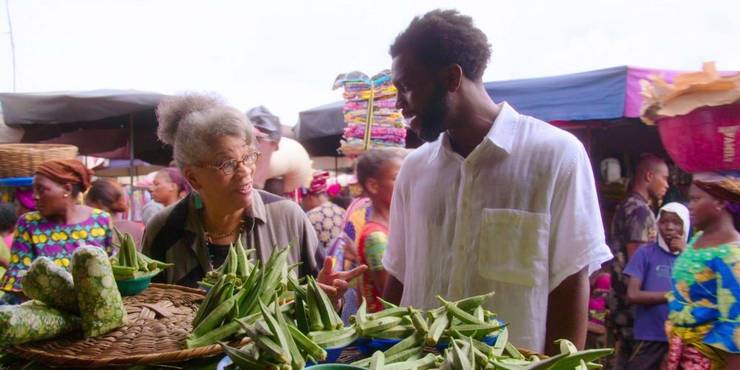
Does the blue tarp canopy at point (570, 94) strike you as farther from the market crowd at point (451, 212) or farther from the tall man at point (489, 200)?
the tall man at point (489, 200)

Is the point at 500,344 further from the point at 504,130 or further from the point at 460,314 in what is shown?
the point at 504,130

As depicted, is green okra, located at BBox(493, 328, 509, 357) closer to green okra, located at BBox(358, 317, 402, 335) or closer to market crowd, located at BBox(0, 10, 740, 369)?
green okra, located at BBox(358, 317, 402, 335)

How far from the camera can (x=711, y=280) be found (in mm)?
4012

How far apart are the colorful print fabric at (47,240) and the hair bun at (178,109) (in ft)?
8.18

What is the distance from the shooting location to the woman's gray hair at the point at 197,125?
280 centimetres

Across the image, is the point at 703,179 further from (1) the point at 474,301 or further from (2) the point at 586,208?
(1) the point at 474,301

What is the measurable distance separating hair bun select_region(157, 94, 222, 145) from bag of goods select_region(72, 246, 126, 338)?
1376 mm

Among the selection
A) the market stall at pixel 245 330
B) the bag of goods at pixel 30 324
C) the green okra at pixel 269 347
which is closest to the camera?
the green okra at pixel 269 347

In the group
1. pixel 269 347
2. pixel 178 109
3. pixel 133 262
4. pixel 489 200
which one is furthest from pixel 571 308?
pixel 178 109

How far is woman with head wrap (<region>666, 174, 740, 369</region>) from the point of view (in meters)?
3.83

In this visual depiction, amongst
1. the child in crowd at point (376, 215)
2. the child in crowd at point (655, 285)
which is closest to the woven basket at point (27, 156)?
the child in crowd at point (376, 215)

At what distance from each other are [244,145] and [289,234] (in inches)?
20.8

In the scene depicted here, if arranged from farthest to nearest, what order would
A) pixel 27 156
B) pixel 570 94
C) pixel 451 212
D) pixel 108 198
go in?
pixel 108 198
pixel 570 94
pixel 27 156
pixel 451 212

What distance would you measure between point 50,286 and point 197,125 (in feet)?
4.17
